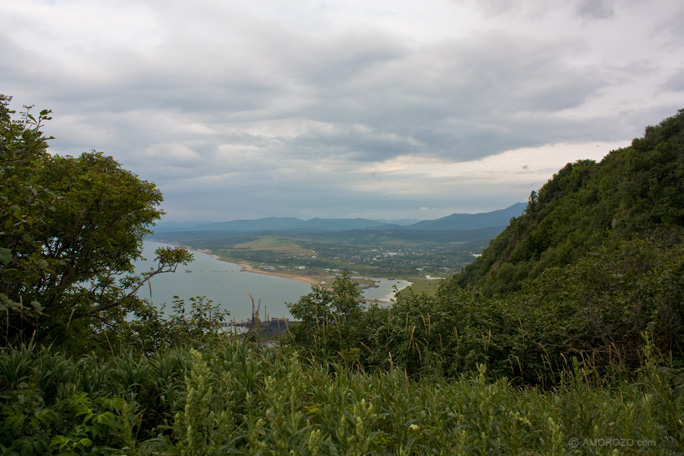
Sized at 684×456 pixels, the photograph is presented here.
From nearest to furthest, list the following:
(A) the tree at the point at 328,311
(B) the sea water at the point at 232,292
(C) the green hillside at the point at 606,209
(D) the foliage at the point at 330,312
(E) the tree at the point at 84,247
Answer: (E) the tree at the point at 84,247, (D) the foliage at the point at 330,312, (A) the tree at the point at 328,311, (B) the sea water at the point at 232,292, (C) the green hillside at the point at 606,209

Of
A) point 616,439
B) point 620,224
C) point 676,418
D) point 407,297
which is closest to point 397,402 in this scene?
point 616,439

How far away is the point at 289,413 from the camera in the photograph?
3.01m

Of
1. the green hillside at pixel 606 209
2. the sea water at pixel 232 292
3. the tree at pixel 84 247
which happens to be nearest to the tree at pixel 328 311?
the sea water at pixel 232 292

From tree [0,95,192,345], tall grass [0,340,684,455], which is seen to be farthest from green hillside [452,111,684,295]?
tree [0,95,192,345]

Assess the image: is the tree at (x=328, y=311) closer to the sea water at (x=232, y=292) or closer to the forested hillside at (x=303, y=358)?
the forested hillside at (x=303, y=358)

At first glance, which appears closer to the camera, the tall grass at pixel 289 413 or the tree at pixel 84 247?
the tall grass at pixel 289 413

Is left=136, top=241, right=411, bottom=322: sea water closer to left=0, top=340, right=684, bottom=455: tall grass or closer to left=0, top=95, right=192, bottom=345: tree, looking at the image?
left=0, top=95, right=192, bottom=345: tree

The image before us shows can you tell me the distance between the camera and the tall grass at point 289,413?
2.16 m

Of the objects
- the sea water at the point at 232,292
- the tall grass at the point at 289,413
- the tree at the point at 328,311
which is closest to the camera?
the tall grass at the point at 289,413

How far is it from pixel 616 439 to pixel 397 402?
1.38 meters

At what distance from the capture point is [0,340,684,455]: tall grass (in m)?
2.16

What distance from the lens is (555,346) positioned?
18.6 feet

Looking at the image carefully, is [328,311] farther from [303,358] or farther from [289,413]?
[289,413]

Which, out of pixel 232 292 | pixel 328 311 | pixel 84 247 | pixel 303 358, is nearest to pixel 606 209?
pixel 232 292
